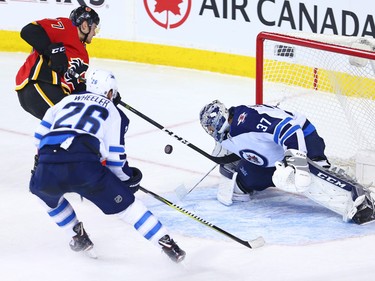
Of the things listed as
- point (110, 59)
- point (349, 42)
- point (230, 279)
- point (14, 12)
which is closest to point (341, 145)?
point (349, 42)

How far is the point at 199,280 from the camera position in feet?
12.2

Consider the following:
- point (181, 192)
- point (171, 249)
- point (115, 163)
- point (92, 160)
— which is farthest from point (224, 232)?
point (181, 192)

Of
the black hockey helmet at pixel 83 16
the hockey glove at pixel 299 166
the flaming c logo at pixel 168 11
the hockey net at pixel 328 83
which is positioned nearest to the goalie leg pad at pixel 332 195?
the hockey glove at pixel 299 166

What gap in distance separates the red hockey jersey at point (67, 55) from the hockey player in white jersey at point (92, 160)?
0.88 meters

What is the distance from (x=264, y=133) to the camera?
4.28 m

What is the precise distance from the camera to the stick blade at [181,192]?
15.3ft

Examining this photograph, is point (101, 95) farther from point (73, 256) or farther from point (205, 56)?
point (205, 56)

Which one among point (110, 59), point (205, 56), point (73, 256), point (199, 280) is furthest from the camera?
point (110, 59)

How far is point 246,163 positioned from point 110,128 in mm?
1022

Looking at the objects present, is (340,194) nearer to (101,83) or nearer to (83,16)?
(101,83)

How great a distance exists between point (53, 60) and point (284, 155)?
118cm

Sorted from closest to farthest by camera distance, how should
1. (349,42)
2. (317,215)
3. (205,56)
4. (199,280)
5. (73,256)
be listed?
(199,280) → (73,256) → (317,215) → (349,42) → (205,56)

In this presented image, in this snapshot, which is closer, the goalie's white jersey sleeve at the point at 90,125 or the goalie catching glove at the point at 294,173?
the goalie's white jersey sleeve at the point at 90,125

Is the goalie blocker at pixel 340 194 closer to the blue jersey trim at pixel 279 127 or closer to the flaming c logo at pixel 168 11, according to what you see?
the blue jersey trim at pixel 279 127
